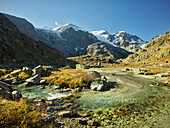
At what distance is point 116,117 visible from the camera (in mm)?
8539

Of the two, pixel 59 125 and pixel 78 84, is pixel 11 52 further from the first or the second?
A: pixel 59 125

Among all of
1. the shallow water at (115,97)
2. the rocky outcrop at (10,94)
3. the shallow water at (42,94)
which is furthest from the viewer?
the shallow water at (42,94)

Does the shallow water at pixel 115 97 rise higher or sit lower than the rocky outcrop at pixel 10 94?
lower

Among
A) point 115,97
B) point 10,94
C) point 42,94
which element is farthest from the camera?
point 42,94

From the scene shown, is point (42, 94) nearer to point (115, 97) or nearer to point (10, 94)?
point (10, 94)

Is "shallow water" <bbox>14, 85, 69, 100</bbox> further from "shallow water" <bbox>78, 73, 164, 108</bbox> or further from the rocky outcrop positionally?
"shallow water" <bbox>78, 73, 164, 108</bbox>

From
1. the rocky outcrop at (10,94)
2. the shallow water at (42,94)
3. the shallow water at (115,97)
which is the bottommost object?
the shallow water at (115,97)

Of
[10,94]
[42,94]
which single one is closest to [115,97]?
[42,94]

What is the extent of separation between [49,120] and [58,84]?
46.0ft

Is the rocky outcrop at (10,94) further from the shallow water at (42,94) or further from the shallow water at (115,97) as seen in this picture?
the shallow water at (115,97)

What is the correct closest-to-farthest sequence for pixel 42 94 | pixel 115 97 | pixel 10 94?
pixel 10 94
pixel 115 97
pixel 42 94

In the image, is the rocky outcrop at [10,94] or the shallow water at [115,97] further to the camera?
the shallow water at [115,97]

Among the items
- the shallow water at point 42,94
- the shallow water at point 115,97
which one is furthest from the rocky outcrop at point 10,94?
the shallow water at point 115,97

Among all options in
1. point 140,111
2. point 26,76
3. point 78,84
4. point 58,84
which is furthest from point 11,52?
point 140,111
